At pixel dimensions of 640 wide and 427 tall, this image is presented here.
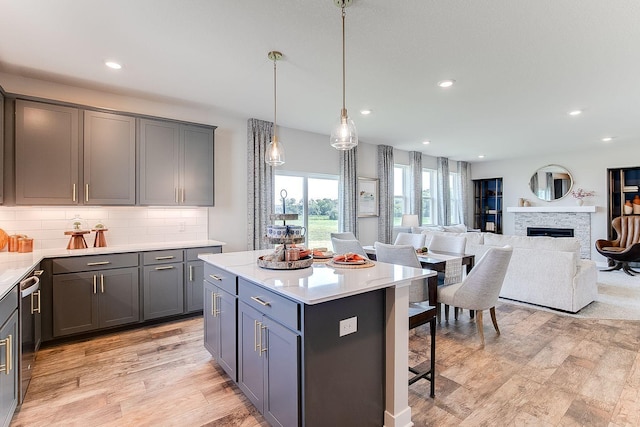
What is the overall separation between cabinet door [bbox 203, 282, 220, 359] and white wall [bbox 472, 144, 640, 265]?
8.70 meters

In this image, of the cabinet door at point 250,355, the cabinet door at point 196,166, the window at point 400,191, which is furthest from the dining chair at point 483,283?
the window at point 400,191

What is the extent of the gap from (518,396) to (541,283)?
247 centimetres

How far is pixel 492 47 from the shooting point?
2.72 m

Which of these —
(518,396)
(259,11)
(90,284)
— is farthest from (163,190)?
(518,396)

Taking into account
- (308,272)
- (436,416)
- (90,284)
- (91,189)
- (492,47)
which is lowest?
(436,416)

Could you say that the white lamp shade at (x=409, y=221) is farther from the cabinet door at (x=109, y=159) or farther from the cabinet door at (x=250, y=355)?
the cabinet door at (x=250, y=355)

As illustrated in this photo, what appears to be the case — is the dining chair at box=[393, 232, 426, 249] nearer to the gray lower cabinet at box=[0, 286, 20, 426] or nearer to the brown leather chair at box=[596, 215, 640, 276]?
the gray lower cabinet at box=[0, 286, 20, 426]

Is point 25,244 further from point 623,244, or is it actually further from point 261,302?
point 623,244

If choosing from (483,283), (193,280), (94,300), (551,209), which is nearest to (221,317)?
(193,280)

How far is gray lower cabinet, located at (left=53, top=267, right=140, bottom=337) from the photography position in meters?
3.14

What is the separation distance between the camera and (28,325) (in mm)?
2473

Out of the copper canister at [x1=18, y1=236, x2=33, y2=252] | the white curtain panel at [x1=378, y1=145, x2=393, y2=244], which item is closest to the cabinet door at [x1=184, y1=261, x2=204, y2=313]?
the copper canister at [x1=18, y1=236, x2=33, y2=252]

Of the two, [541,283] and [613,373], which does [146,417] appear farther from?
[541,283]

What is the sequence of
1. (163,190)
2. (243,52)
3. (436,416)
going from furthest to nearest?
(163,190), (243,52), (436,416)
